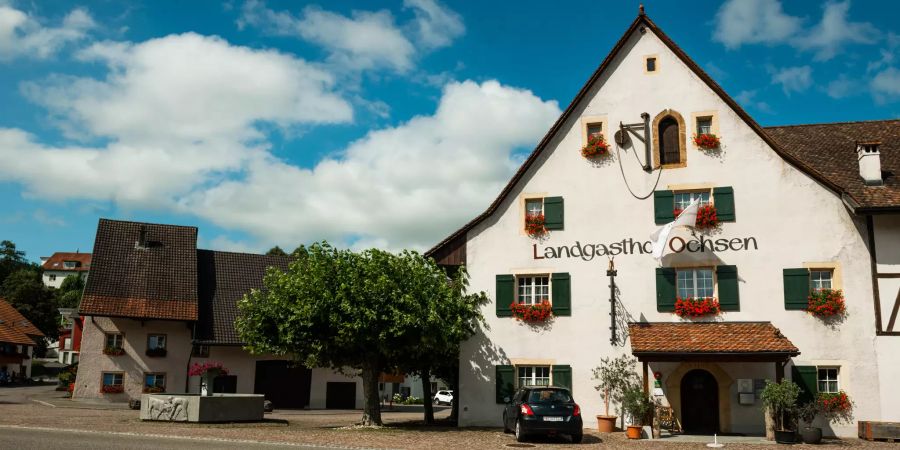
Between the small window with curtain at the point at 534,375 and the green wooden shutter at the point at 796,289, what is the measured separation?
760 cm

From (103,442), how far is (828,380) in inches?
770

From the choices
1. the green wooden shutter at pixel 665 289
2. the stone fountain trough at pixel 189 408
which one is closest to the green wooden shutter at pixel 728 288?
the green wooden shutter at pixel 665 289

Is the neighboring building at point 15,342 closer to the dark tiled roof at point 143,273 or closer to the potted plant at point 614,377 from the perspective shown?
the dark tiled roof at point 143,273

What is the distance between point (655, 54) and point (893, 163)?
324 inches

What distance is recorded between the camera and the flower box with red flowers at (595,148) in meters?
25.0

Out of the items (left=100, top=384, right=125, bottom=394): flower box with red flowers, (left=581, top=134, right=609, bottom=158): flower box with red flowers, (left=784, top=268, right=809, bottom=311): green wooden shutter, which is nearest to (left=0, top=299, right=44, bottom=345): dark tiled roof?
(left=100, top=384, right=125, bottom=394): flower box with red flowers

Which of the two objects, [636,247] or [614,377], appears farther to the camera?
[636,247]

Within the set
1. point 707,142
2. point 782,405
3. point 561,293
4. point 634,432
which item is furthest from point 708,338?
point 707,142

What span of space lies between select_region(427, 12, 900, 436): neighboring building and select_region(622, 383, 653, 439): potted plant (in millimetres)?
1059

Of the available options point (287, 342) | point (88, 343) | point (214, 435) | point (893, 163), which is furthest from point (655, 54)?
point (88, 343)

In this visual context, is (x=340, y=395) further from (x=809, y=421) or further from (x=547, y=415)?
(x=809, y=421)

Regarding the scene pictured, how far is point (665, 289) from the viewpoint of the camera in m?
23.8

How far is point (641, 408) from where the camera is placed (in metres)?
21.2

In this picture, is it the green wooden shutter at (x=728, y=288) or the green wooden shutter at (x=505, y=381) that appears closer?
the green wooden shutter at (x=728, y=288)
